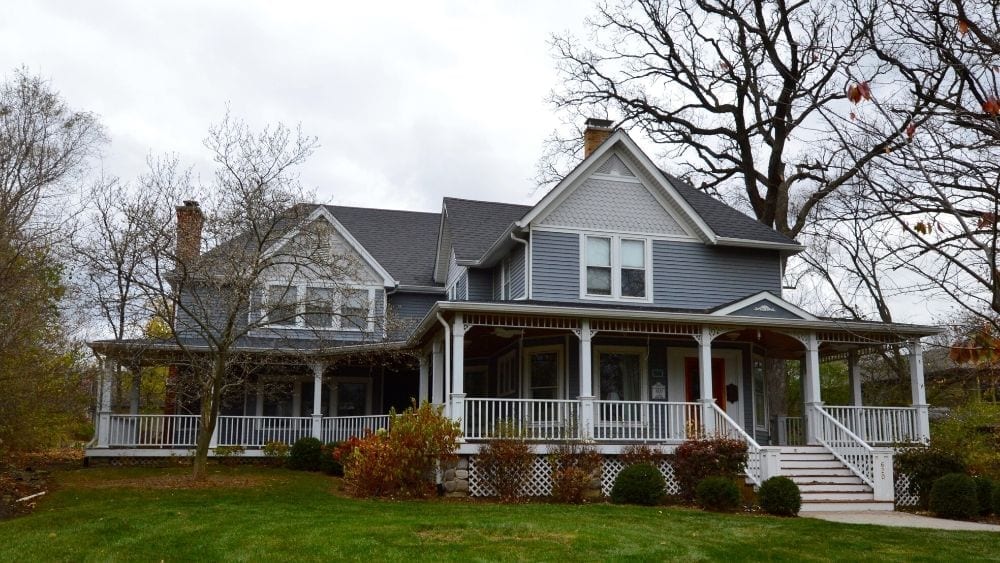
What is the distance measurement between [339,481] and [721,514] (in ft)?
27.6

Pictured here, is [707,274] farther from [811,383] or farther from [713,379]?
[811,383]

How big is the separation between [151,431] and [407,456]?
32.1 ft

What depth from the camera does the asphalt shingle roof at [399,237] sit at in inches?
1044

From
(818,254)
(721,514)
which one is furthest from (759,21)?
(721,514)

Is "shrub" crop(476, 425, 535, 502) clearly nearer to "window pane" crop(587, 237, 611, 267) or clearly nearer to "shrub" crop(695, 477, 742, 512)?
"shrub" crop(695, 477, 742, 512)

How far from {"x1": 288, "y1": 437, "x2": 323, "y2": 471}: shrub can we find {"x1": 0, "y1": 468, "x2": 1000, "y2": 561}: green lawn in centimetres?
628

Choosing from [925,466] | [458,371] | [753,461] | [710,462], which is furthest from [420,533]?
[925,466]

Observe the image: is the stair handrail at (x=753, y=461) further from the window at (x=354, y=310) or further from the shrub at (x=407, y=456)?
the window at (x=354, y=310)

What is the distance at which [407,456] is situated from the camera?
605 inches

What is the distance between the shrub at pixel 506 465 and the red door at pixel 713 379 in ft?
17.9

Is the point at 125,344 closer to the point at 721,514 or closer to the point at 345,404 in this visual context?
the point at 345,404

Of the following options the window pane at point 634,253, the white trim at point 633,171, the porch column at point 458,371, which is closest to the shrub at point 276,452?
the porch column at point 458,371

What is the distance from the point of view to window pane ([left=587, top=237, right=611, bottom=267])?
20.3 metres

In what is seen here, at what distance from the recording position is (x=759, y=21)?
27250 mm
